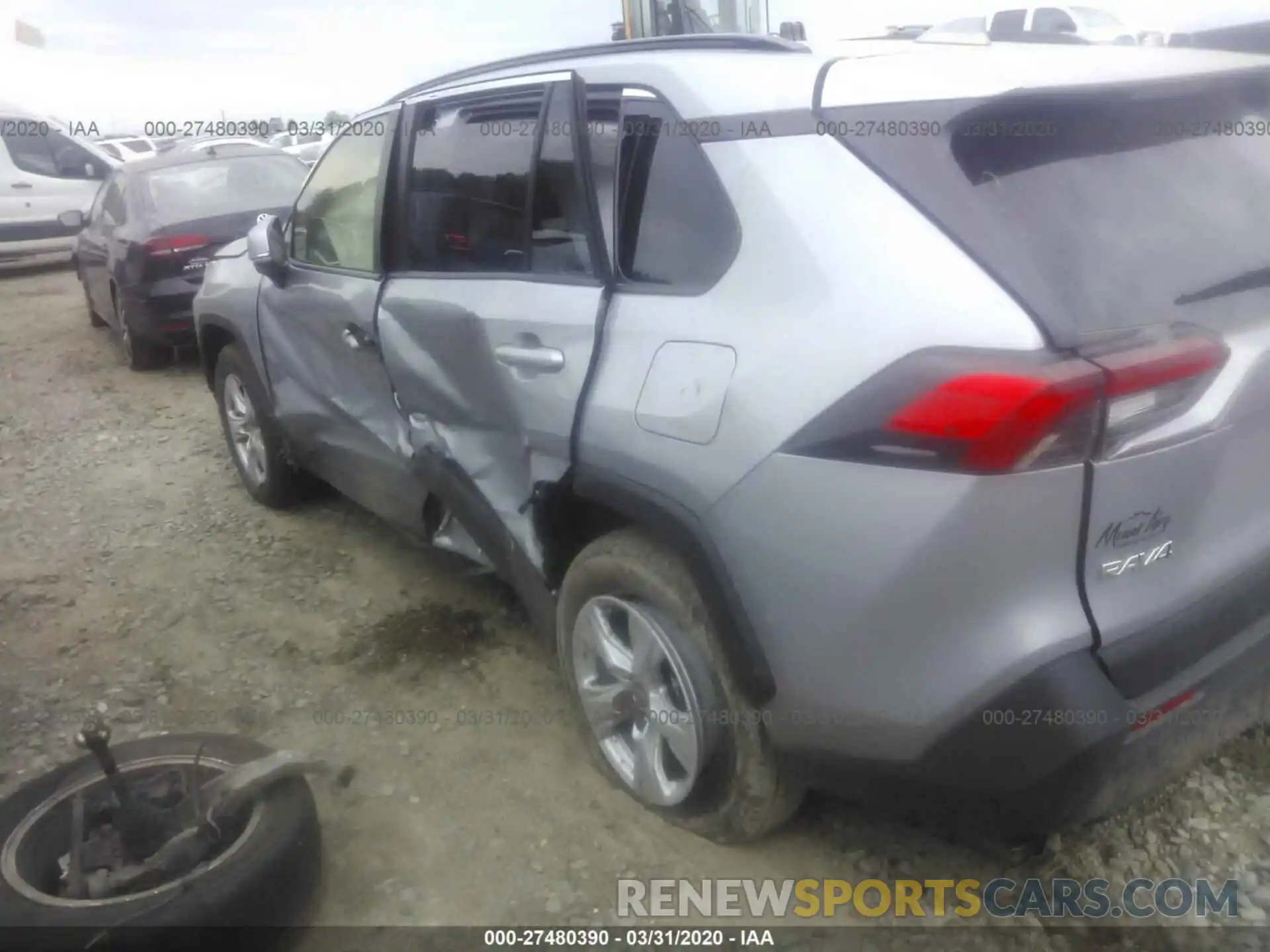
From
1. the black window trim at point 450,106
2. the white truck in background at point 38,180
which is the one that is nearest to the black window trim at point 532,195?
the black window trim at point 450,106

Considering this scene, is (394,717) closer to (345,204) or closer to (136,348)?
(345,204)

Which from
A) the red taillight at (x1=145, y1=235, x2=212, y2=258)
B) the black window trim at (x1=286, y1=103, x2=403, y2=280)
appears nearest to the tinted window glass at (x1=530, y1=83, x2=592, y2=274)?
the black window trim at (x1=286, y1=103, x2=403, y2=280)

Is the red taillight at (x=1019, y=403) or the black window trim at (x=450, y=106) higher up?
the black window trim at (x=450, y=106)

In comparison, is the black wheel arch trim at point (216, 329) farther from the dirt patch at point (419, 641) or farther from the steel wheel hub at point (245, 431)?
the dirt patch at point (419, 641)

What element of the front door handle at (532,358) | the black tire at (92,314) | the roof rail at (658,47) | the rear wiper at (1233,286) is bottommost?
the black tire at (92,314)

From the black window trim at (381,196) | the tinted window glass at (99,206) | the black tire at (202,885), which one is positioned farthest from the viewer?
the tinted window glass at (99,206)

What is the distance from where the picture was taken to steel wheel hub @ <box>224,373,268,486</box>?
4543 mm

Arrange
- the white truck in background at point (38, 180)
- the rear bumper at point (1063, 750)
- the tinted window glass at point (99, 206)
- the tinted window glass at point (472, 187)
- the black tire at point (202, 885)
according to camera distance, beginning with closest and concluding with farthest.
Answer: the rear bumper at point (1063, 750) < the black tire at point (202, 885) < the tinted window glass at point (472, 187) < the tinted window glass at point (99, 206) < the white truck in background at point (38, 180)

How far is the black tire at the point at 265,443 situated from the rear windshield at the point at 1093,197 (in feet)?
10.2

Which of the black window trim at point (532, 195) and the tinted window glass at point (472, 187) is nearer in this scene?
the black window trim at point (532, 195)

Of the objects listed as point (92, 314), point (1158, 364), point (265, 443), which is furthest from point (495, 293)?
point (92, 314)

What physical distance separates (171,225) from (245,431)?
10.4 feet

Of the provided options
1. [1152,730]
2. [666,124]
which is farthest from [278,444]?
[1152,730]

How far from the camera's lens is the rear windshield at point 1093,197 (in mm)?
1756
